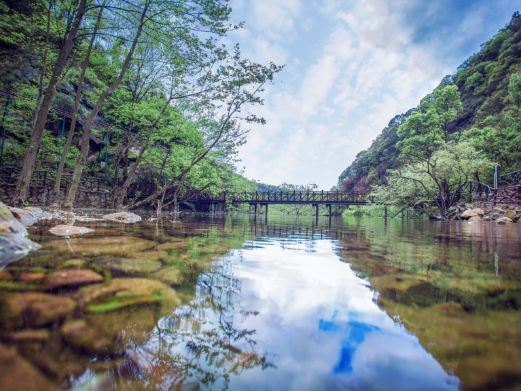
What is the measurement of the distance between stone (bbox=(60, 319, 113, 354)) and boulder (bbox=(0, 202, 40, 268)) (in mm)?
1401

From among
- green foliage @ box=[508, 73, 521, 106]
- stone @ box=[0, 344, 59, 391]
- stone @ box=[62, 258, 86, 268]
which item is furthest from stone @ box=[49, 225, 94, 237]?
green foliage @ box=[508, 73, 521, 106]

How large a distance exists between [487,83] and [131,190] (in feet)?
150

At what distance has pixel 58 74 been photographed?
6.53 m

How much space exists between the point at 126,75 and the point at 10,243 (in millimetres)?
10689

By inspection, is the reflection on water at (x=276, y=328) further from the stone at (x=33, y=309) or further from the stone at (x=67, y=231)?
the stone at (x=67, y=231)

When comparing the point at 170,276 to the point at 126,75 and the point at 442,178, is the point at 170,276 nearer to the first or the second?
the point at 126,75

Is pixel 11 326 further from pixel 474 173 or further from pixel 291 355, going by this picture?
pixel 474 173

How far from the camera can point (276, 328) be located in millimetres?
1350

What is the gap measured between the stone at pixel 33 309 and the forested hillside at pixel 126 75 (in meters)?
6.55

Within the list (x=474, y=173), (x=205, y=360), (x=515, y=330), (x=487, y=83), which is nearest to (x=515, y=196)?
(x=474, y=173)

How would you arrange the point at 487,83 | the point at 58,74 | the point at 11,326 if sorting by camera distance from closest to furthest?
the point at 11,326 < the point at 58,74 < the point at 487,83

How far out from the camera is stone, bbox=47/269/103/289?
174 cm

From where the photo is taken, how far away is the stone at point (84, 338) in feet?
3.40

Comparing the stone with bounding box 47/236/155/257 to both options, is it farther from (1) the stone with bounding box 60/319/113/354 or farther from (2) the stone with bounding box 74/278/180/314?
(1) the stone with bounding box 60/319/113/354
